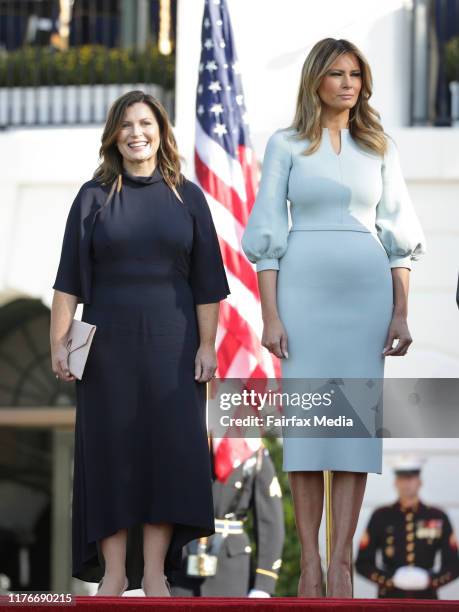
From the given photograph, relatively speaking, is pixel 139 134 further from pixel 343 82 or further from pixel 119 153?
pixel 343 82

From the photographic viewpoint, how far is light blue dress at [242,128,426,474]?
4605 millimetres

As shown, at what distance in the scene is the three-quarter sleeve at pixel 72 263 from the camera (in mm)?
4651

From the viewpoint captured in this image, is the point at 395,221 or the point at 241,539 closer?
the point at 395,221

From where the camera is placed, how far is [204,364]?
459 cm

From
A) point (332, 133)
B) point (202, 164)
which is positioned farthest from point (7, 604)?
point (202, 164)

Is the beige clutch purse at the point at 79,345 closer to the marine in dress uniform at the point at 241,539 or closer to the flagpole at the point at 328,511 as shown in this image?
the flagpole at the point at 328,511

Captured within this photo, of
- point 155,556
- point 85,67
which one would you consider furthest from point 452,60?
point 155,556

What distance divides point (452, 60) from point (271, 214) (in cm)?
595

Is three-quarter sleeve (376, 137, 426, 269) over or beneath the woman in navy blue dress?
over

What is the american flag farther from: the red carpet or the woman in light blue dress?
the red carpet

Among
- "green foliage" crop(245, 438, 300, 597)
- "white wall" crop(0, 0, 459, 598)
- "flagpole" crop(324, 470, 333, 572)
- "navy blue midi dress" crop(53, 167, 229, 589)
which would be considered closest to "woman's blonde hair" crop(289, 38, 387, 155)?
"navy blue midi dress" crop(53, 167, 229, 589)

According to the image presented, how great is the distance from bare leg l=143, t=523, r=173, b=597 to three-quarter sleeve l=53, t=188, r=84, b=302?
0.71 m

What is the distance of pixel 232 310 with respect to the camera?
23.5 ft

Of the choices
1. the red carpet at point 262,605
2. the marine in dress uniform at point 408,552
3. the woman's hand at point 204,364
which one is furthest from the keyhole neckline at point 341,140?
the marine in dress uniform at point 408,552
